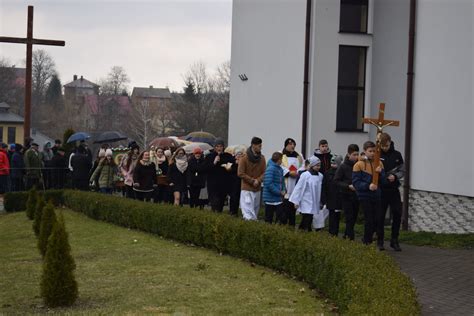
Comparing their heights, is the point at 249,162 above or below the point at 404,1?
below

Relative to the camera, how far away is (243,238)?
11.7m

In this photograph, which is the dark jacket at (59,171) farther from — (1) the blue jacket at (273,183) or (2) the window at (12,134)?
(2) the window at (12,134)

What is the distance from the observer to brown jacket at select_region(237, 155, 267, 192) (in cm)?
1425

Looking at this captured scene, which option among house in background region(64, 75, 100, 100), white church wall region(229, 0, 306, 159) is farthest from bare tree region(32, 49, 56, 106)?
white church wall region(229, 0, 306, 159)

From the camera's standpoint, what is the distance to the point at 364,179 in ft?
40.7

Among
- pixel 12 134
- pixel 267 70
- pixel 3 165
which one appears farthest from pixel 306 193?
pixel 12 134

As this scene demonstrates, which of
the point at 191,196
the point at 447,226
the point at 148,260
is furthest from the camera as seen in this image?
the point at 191,196

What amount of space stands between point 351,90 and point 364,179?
8380mm

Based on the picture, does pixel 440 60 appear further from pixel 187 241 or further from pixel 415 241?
pixel 187 241

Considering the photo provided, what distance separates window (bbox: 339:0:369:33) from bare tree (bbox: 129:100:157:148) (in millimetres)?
53888

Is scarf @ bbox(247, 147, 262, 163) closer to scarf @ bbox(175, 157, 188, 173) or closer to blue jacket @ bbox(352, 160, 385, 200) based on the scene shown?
blue jacket @ bbox(352, 160, 385, 200)

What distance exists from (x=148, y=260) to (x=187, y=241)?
2430 millimetres

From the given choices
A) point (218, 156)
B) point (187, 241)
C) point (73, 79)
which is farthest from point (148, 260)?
point (73, 79)

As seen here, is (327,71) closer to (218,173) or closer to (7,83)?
(218,173)
